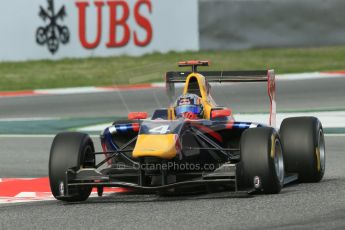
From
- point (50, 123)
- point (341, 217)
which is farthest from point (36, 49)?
point (341, 217)

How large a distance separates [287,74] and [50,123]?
300 inches

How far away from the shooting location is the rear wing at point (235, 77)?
1132 centimetres

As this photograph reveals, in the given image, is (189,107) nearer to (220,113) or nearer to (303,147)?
(220,113)

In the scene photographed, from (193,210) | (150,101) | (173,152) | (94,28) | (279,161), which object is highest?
(94,28)

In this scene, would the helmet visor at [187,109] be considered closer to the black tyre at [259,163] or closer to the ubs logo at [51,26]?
the black tyre at [259,163]

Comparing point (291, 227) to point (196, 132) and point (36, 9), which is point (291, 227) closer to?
point (196, 132)

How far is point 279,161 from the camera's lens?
10.1m

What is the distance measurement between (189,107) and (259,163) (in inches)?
57.8

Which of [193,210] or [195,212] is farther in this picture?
[193,210]

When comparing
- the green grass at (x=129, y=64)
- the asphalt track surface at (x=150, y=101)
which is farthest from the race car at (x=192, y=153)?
the green grass at (x=129, y=64)

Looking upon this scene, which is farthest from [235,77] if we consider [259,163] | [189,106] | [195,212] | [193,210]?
[195,212]

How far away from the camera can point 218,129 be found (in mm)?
10461

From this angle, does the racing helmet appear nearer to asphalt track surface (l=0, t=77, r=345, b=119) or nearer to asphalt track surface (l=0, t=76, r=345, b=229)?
asphalt track surface (l=0, t=76, r=345, b=229)

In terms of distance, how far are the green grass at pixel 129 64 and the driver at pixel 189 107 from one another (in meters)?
13.9
